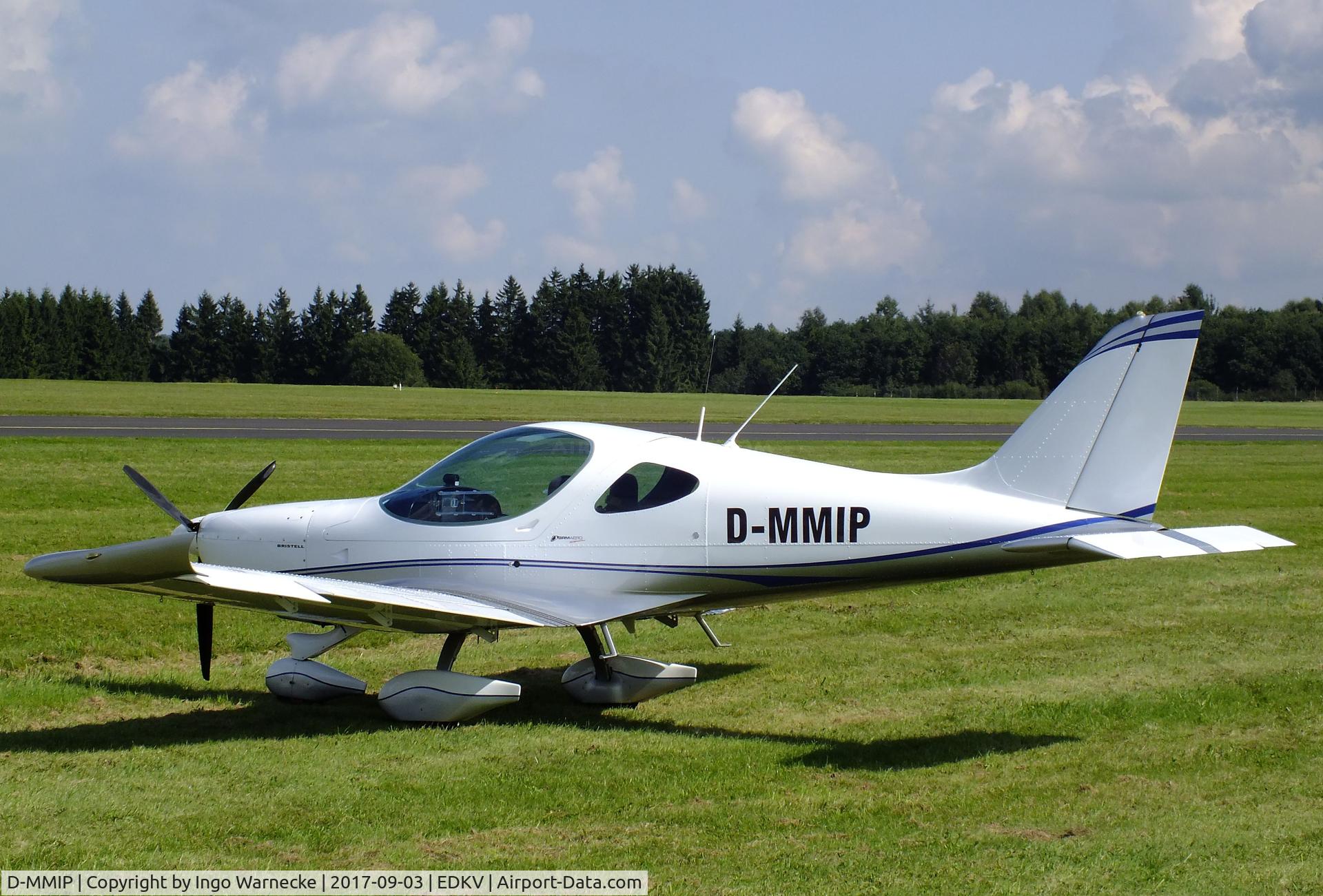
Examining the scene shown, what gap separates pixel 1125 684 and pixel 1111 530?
6.18 feet

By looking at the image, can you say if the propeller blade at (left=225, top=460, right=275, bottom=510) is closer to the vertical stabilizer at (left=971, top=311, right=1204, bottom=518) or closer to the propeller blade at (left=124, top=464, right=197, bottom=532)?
the propeller blade at (left=124, top=464, right=197, bottom=532)

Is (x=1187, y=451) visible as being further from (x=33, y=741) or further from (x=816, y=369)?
(x=816, y=369)

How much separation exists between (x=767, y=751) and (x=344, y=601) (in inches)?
111

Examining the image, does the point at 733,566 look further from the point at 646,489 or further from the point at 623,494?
the point at 623,494

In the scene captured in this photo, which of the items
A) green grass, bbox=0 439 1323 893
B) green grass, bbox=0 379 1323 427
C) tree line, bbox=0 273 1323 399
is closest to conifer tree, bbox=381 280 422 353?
tree line, bbox=0 273 1323 399

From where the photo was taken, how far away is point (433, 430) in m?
36.9

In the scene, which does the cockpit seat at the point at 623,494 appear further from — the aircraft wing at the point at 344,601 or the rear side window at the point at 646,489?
the aircraft wing at the point at 344,601

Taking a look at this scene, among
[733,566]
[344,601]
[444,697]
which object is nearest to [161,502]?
[344,601]

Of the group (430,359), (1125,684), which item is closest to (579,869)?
(1125,684)

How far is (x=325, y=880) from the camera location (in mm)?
5383

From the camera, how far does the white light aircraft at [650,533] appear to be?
7.97 meters

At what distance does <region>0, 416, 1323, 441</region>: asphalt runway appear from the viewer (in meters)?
31.6

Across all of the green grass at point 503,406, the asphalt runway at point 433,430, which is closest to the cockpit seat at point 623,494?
the asphalt runway at point 433,430

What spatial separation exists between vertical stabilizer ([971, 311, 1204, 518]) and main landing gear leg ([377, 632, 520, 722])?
3.70m
